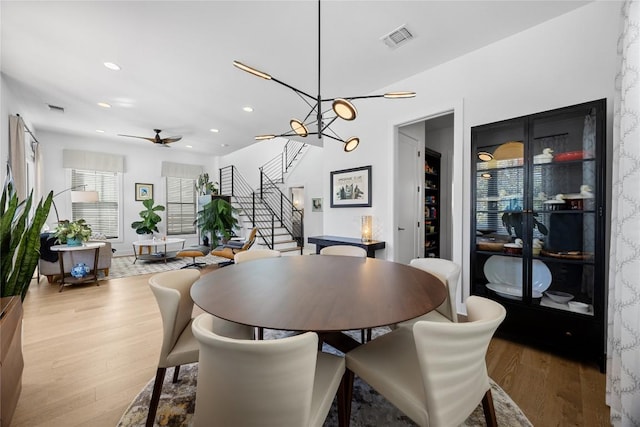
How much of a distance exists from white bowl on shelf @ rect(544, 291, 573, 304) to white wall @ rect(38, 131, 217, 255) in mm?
8667

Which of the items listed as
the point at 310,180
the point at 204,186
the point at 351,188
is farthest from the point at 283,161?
the point at 351,188

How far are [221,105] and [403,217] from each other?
3.40 metres

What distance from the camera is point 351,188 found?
3.98 m

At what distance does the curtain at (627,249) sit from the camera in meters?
1.42

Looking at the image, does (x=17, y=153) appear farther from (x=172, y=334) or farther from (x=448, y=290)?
(x=448, y=290)

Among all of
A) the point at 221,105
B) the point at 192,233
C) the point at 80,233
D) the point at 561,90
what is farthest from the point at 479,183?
the point at 192,233

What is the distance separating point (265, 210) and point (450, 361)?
284 inches

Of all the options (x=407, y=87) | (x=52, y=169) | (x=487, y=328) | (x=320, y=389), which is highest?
(x=407, y=87)

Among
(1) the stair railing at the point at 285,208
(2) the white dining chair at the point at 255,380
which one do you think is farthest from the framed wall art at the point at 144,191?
(2) the white dining chair at the point at 255,380

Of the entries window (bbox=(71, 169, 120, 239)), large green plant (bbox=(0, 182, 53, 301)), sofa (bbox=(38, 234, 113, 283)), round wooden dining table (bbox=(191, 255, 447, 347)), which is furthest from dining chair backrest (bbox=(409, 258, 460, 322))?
window (bbox=(71, 169, 120, 239))

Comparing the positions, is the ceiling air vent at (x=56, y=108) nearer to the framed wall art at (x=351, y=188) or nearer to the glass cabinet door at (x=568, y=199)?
the framed wall art at (x=351, y=188)

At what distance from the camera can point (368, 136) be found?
3.82 metres

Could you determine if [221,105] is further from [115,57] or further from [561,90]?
[561,90]

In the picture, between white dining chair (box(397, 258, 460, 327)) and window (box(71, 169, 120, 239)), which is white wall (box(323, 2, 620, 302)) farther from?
window (box(71, 169, 120, 239))
